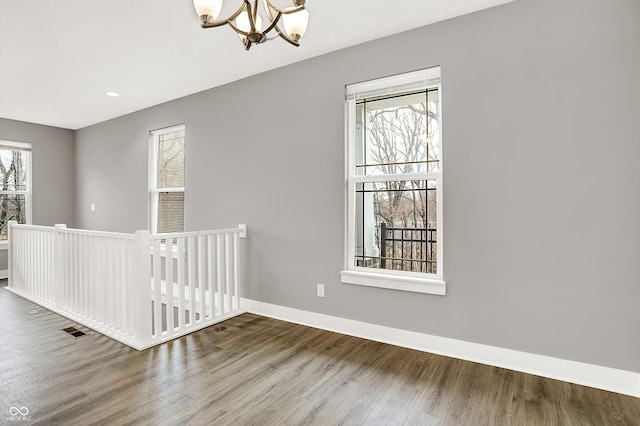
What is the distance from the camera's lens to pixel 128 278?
107 inches

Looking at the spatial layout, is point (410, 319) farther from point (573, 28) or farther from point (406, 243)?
point (573, 28)

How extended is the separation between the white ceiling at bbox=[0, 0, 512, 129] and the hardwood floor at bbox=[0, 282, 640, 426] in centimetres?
242

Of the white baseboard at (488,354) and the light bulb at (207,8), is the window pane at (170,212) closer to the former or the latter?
the white baseboard at (488,354)

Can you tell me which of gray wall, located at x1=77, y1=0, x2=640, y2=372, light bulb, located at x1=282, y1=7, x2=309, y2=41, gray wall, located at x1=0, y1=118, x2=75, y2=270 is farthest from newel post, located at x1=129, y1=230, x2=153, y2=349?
gray wall, located at x1=0, y1=118, x2=75, y2=270

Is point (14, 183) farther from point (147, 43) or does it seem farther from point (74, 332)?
point (147, 43)

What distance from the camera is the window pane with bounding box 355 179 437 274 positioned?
8.89 feet

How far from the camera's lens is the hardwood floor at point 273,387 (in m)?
1.79

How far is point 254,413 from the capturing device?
1.82m

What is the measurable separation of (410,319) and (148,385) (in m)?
1.84

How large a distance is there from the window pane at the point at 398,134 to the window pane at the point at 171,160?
249 centimetres

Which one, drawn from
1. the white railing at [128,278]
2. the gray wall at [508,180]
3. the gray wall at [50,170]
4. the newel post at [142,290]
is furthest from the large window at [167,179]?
the gray wall at [50,170]

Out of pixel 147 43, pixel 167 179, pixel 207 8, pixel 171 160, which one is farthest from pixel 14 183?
pixel 207 8

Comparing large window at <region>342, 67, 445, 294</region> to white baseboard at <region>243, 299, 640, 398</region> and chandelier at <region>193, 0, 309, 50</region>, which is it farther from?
chandelier at <region>193, 0, 309, 50</region>

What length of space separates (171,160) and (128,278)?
7.25 ft
